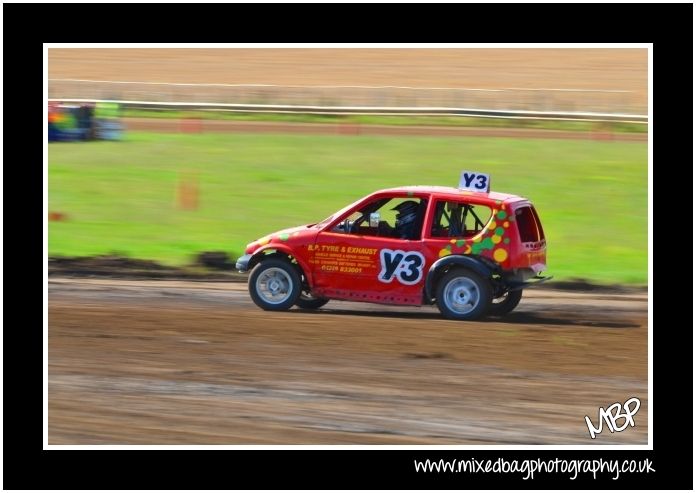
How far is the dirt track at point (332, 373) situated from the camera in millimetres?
8523

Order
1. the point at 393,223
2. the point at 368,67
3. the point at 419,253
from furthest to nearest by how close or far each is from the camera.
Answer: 1. the point at 368,67
2. the point at 393,223
3. the point at 419,253

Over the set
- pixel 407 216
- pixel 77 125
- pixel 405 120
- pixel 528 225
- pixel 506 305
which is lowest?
pixel 506 305

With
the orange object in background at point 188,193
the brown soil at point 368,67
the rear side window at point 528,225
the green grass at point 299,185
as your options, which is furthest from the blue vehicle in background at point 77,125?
the rear side window at point 528,225

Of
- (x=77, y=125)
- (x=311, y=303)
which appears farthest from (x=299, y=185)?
(x=311, y=303)

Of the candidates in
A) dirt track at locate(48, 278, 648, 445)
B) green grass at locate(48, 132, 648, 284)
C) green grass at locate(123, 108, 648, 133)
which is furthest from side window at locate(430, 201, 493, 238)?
green grass at locate(123, 108, 648, 133)

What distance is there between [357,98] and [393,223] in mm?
18134

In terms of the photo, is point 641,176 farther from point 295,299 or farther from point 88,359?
point 88,359

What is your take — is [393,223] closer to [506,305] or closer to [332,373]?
[506,305]

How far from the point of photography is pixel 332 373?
9891 mm

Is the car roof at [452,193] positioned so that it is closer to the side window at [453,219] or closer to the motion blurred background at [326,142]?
the side window at [453,219]

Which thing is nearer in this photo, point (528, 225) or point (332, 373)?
point (332, 373)

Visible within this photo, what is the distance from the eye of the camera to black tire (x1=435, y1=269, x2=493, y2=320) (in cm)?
1152

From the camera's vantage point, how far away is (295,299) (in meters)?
12.1

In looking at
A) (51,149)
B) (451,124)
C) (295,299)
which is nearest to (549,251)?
(295,299)
